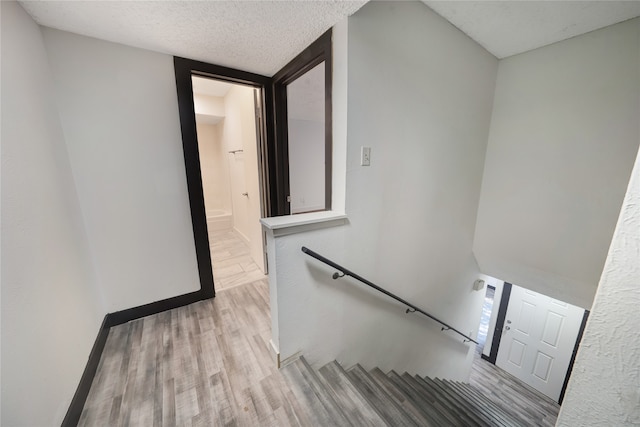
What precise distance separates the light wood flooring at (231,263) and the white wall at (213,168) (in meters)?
1.05

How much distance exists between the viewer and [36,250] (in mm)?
991

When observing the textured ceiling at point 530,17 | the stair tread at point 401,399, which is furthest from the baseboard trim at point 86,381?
the textured ceiling at point 530,17

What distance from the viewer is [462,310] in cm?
298

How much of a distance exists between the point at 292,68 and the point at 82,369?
238 centimetres

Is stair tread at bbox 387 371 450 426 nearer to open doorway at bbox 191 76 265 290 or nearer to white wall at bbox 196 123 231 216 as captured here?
open doorway at bbox 191 76 265 290

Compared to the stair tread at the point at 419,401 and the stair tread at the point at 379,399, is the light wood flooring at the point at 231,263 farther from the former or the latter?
the stair tread at the point at 419,401

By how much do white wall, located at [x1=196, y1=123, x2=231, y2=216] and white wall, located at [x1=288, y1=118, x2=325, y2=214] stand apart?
6.26ft

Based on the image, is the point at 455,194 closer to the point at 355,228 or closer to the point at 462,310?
the point at 355,228

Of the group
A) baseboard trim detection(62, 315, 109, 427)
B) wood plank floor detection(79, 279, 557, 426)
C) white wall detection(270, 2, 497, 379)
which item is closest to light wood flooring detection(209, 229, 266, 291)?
wood plank floor detection(79, 279, 557, 426)

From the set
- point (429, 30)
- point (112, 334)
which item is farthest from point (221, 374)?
point (429, 30)

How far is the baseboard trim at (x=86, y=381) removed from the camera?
3.45ft

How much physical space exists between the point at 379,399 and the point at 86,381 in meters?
1.79

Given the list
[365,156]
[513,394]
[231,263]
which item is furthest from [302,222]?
[513,394]

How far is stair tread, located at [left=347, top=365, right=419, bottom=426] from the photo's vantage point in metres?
1.37
